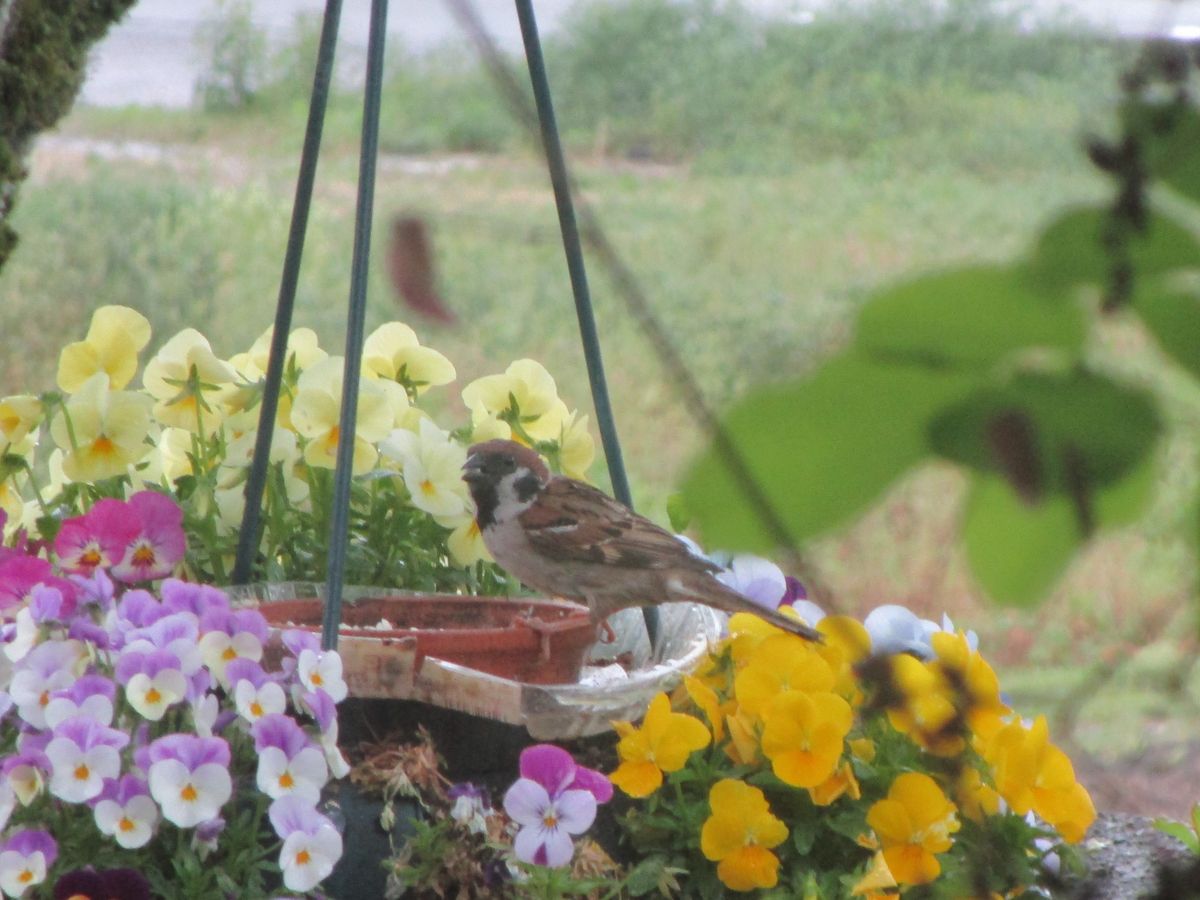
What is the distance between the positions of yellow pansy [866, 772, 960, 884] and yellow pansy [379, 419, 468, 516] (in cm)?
57

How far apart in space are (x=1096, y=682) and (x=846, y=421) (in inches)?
3.2

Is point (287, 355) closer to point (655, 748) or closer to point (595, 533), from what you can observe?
point (595, 533)

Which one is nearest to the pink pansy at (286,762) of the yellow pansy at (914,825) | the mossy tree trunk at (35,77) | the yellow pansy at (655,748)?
the yellow pansy at (655,748)

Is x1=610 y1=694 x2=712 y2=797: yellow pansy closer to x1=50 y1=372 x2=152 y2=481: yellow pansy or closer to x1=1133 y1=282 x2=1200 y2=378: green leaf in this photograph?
x1=50 y1=372 x2=152 y2=481: yellow pansy

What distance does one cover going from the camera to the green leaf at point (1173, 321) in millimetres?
318

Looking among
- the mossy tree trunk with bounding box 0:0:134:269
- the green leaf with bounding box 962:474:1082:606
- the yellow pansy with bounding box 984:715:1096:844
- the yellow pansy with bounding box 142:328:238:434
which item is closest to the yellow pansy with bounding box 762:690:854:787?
the yellow pansy with bounding box 984:715:1096:844

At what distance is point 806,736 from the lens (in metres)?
1.29

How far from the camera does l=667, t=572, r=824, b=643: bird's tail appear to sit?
143cm

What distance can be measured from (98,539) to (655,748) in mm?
595

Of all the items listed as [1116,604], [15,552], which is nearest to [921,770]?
[15,552]

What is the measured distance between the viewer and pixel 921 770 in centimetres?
137

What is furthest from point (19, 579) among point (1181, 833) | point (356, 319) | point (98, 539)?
point (1181, 833)

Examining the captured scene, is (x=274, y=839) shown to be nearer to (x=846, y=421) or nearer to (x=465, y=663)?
(x=465, y=663)

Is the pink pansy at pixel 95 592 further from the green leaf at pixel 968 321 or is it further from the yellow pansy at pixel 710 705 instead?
the green leaf at pixel 968 321
